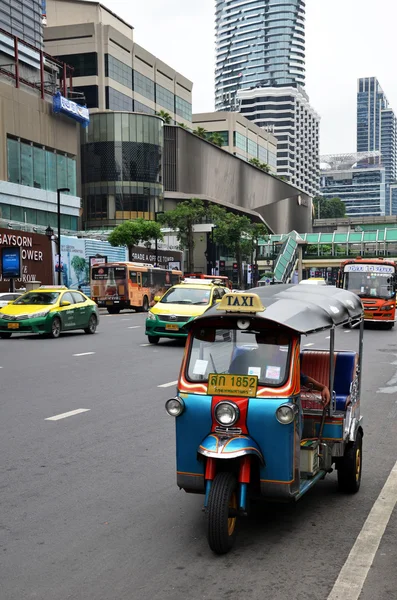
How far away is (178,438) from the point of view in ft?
16.9

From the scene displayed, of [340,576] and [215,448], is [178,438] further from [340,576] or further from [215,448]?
[340,576]

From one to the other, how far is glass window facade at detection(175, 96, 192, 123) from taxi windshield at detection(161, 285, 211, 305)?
88395 millimetres

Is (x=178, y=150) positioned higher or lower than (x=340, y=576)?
higher

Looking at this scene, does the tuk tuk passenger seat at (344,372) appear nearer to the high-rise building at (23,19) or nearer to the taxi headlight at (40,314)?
the taxi headlight at (40,314)

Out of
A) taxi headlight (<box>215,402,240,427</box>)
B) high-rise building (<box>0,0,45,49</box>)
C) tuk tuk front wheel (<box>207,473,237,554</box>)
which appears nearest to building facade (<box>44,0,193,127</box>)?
high-rise building (<box>0,0,45,49</box>)

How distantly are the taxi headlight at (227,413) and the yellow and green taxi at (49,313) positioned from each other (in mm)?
16988

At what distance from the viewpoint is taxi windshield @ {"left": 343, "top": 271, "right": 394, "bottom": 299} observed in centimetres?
2806

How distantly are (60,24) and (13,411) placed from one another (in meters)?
91.2

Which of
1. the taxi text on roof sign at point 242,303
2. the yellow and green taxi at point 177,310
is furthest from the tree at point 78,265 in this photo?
the taxi text on roof sign at point 242,303

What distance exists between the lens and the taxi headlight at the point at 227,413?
4914mm

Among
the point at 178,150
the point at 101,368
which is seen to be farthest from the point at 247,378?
the point at 178,150

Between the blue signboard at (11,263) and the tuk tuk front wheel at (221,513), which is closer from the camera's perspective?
the tuk tuk front wheel at (221,513)

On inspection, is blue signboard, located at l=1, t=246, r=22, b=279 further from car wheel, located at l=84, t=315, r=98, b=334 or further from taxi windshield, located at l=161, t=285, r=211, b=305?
taxi windshield, located at l=161, t=285, r=211, b=305

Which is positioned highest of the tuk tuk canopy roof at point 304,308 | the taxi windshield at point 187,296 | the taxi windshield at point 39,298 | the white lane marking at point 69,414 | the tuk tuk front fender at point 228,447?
the tuk tuk canopy roof at point 304,308
